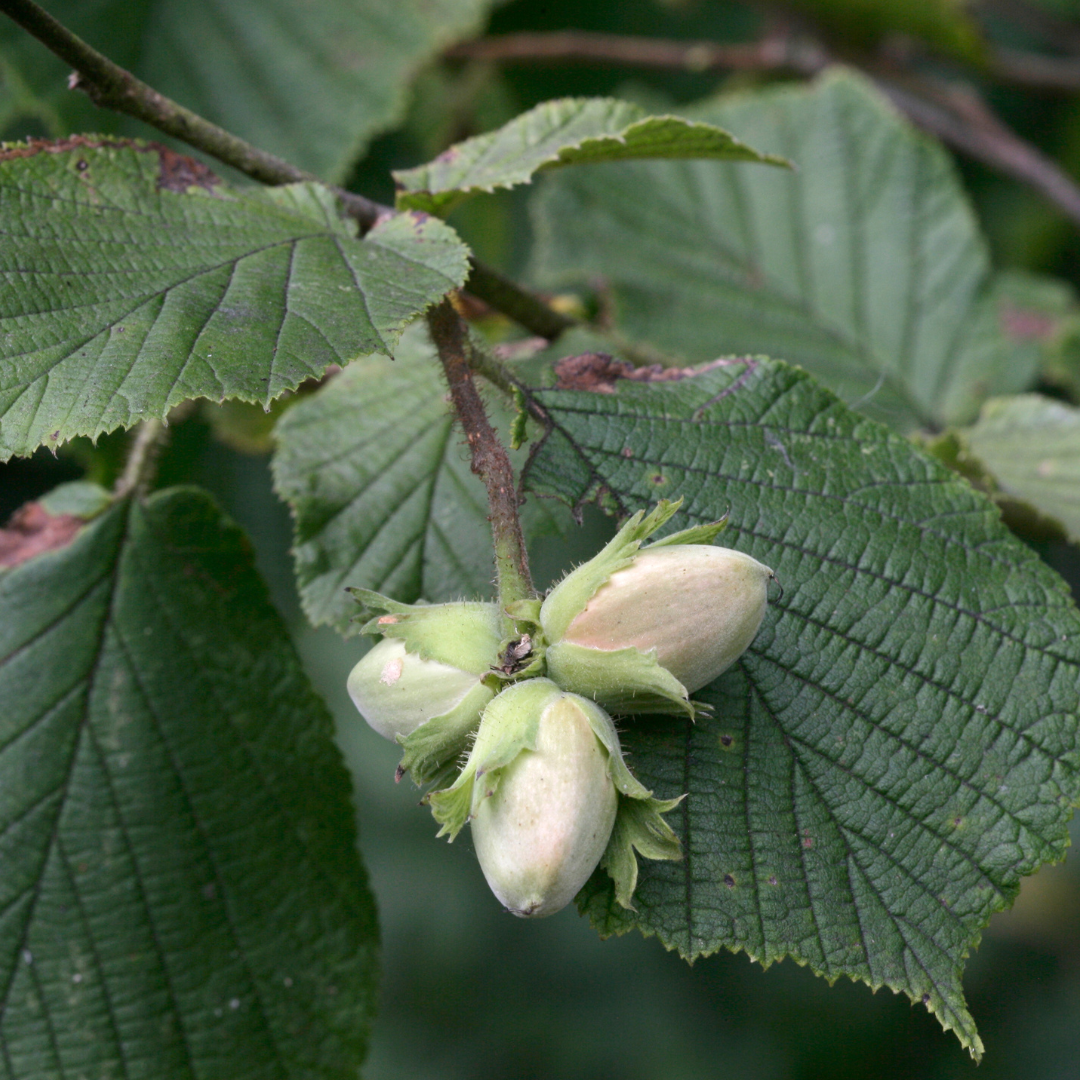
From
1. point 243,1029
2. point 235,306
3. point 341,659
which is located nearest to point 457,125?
point 341,659

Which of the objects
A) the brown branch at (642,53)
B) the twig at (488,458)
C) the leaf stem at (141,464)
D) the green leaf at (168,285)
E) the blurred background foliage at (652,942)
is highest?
the green leaf at (168,285)

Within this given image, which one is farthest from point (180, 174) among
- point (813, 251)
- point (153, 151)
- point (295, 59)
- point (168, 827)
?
point (813, 251)

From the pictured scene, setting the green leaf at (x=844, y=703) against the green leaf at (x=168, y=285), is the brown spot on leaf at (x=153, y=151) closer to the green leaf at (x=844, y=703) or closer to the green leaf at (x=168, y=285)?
the green leaf at (x=168, y=285)

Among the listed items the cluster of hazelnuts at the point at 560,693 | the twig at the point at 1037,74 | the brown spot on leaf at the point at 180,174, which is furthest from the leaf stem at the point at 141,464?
the twig at the point at 1037,74

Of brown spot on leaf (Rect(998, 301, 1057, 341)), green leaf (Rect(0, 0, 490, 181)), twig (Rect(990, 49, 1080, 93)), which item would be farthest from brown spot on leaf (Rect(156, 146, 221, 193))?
twig (Rect(990, 49, 1080, 93))

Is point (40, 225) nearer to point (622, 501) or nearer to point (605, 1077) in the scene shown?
point (622, 501)

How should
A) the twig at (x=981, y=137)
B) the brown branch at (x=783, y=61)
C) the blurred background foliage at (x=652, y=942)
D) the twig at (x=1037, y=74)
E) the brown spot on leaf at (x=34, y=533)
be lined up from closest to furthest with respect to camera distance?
the brown spot on leaf at (x=34, y=533) → the twig at (x=981, y=137) → the brown branch at (x=783, y=61) → the twig at (x=1037, y=74) → the blurred background foliage at (x=652, y=942)
